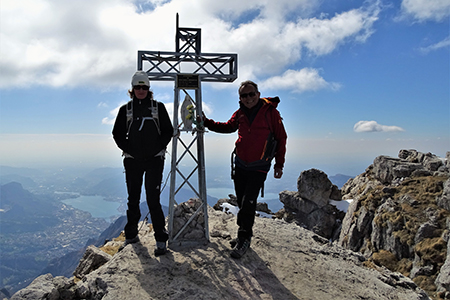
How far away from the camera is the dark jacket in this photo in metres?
5.84

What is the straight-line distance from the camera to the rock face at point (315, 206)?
30516mm

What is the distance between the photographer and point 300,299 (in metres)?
5.13

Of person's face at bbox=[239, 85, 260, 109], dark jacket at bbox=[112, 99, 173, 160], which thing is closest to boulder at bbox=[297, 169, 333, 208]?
person's face at bbox=[239, 85, 260, 109]

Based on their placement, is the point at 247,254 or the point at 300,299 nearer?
the point at 300,299

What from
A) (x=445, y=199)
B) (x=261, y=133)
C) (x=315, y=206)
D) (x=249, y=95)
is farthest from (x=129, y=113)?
(x=315, y=206)

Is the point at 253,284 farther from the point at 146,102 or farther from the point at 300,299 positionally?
the point at 146,102

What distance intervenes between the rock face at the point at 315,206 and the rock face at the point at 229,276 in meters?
24.4

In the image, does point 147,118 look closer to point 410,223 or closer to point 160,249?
point 160,249

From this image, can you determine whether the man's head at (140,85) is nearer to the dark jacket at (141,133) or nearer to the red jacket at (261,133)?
the dark jacket at (141,133)

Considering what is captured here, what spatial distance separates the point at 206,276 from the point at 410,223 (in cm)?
2169

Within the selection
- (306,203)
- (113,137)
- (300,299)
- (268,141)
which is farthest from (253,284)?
(306,203)

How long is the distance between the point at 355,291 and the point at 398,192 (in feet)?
75.8

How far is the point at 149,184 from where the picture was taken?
19.6 ft

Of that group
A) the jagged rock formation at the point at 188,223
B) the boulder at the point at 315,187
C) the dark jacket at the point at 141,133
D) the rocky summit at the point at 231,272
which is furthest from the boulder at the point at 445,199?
the dark jacket at the point at 141,133
